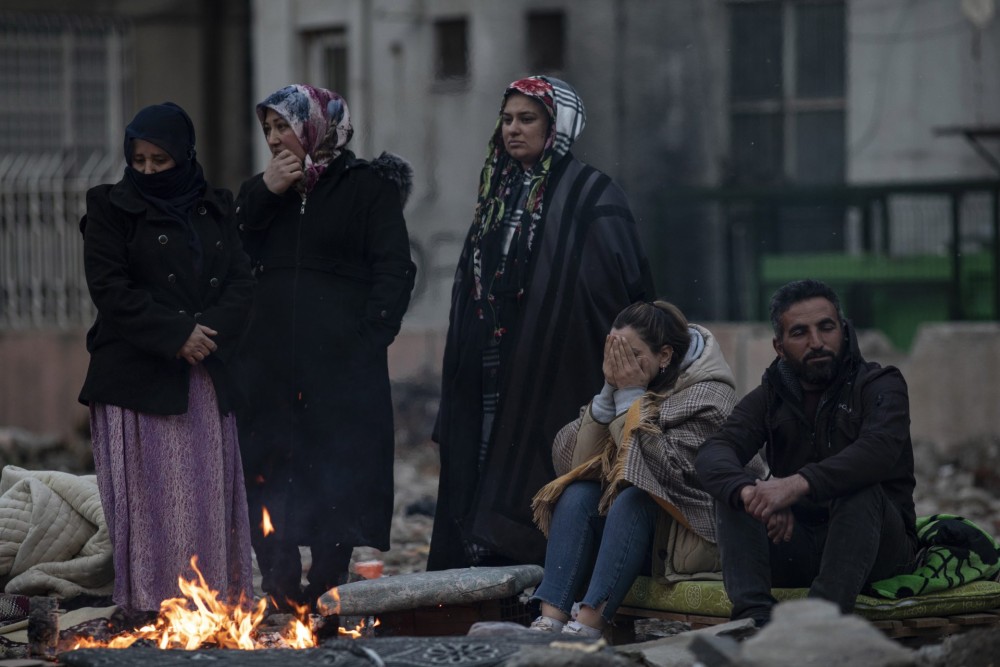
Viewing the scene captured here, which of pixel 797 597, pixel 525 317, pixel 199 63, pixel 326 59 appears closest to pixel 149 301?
pixel 525 317

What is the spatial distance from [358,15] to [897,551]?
1081cm

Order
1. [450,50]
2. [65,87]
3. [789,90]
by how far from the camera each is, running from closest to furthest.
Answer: [789,90] → [450,50] → [65,87]

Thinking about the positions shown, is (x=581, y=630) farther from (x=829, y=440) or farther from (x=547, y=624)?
(x=829, y=440)

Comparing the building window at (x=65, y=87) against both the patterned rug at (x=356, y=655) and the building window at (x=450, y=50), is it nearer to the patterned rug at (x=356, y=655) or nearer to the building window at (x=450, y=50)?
the building window at (x=450, y=50)

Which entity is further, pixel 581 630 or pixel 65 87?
pixel 65 87

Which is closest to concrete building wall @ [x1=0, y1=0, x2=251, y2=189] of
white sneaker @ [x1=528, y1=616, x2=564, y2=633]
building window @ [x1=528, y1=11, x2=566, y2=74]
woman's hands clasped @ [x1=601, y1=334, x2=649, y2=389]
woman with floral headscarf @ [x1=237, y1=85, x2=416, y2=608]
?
building window @ [x1=528, y1=11, x2=566, y2=74]

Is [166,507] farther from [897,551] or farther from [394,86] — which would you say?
[394,86]

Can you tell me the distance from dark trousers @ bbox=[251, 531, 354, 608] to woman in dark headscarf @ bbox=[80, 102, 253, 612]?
64 cm

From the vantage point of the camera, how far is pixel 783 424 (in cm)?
561

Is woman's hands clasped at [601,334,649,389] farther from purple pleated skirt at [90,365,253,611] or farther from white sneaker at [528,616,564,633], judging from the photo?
purple pleated skirt at [90,365,253,611]

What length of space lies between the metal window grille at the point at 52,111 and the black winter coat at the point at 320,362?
9322 millimetres

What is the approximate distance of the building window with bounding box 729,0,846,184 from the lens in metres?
13.6

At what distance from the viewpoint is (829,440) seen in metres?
5.51

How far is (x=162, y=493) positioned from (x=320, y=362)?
1067 millimetres
